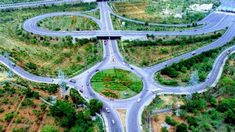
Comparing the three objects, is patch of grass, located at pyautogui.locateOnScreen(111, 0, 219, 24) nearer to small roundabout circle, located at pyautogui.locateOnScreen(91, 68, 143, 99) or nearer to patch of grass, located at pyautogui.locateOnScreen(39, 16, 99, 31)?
patch of grass, located at pyautogui.locateOnScreen(39, 16, 99, 31)

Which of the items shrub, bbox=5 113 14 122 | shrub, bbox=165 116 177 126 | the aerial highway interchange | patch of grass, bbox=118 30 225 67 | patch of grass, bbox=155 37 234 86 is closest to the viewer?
shrub, bbox=165 116 177 126

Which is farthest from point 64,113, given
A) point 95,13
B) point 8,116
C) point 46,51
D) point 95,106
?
point 95,13

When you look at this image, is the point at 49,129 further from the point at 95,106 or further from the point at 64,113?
the point at 95,106

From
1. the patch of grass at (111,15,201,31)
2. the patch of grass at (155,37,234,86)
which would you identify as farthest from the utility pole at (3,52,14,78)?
the patch of grass at (111,15,201,31)

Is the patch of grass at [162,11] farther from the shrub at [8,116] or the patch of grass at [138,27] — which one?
the shrub at [8,116]

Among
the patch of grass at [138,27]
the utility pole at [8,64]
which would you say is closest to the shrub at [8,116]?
the utility pole at [8,64]

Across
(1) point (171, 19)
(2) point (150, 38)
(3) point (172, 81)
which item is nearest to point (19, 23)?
(2) point (150, 38)

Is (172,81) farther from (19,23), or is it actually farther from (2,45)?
(19,23)
